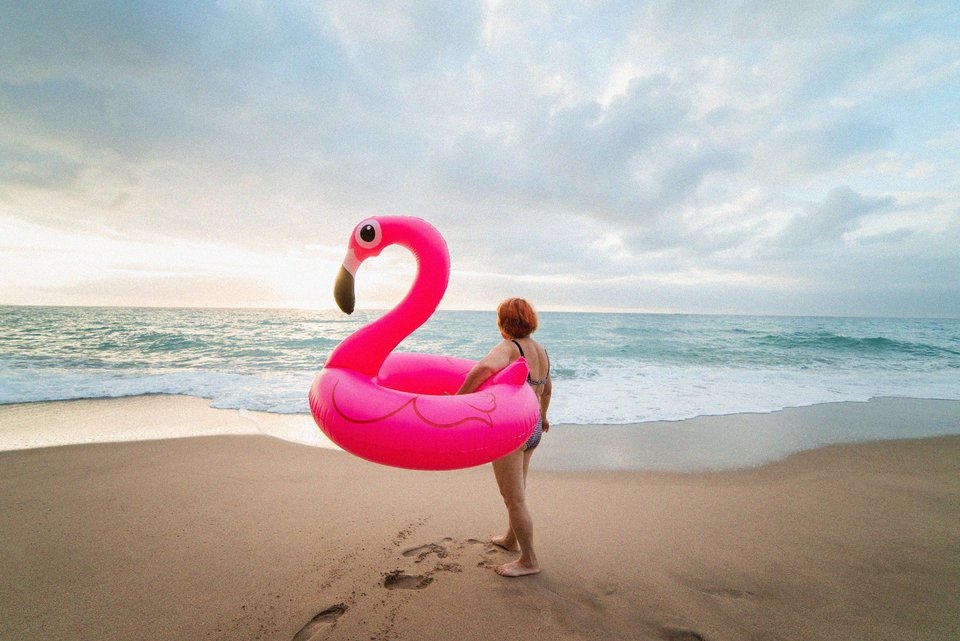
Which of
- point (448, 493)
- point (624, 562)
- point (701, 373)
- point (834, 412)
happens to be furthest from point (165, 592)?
point (701, 373)

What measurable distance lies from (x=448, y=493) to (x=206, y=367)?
1114cm

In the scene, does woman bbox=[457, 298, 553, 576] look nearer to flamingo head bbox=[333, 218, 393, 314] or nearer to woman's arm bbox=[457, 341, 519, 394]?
woman's arm bbox=[457, 341, 519, 394]

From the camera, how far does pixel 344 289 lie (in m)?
2.25

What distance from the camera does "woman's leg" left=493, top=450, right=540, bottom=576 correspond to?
256 cm

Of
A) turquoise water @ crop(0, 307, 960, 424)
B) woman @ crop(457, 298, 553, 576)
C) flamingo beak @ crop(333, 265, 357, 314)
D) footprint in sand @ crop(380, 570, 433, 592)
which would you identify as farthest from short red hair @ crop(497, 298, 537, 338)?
turquoise water @ crop(0, 307, 960, 424)

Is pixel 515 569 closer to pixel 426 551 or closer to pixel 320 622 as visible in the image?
pixel 426 551

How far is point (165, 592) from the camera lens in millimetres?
2455

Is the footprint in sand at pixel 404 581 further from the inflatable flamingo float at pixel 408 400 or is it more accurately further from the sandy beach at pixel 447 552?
the inflatable flamingo float at pixel 408 400

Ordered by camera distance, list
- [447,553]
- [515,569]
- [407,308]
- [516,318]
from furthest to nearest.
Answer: [447,553] < [515,569] < [516,318] < [407,308]

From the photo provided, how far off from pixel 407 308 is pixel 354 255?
0.44 metres

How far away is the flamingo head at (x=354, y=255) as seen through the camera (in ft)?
7.36

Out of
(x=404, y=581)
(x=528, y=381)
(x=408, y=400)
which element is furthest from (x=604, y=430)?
(x=408, y=400)

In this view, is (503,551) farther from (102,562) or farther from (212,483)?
(212,483)

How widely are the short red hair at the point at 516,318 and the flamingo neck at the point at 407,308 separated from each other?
455mm
